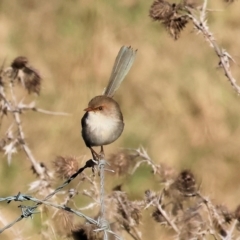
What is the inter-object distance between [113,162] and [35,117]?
7.91 feet

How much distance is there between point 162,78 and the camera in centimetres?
633

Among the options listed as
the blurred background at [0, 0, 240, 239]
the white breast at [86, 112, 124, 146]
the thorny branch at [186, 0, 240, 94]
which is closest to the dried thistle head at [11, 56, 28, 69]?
the white breast at [86, 112, 124, 146]

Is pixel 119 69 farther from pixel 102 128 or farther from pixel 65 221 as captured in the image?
pixel 65 221

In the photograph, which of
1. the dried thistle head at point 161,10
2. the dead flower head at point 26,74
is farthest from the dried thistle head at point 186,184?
the dead flower head at point 26,74

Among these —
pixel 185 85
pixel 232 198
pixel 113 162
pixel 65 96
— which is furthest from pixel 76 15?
pixel 113 162

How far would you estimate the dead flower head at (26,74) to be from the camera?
394cm

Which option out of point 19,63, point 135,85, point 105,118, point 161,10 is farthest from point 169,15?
point 135,85

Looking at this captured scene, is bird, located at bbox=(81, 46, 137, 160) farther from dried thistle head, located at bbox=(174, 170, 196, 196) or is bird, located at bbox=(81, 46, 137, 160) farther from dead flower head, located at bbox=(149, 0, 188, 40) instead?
dried thistle head, located at bbox=(174, 170, 196, 196)

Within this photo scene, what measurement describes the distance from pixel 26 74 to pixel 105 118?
1.05m

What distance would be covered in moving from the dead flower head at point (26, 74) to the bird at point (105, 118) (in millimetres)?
735

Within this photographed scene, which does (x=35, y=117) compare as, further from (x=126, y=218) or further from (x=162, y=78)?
(x=126, y=218)

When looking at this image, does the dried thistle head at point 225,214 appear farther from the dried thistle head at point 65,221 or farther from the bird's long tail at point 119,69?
the bird's long tail at point 119,69

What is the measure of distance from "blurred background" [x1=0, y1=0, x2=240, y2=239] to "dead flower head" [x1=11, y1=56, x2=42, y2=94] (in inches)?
69.7

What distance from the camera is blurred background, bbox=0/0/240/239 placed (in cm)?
595
